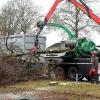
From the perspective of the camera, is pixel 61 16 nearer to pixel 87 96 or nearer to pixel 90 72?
pixel 90 72

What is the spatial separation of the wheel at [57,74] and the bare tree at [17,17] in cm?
3151

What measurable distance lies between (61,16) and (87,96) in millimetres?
32485

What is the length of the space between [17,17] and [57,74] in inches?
1478

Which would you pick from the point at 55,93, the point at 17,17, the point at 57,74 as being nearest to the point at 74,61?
the point at 57,74

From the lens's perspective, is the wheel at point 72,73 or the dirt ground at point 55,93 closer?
the dirt ground at point 55,93

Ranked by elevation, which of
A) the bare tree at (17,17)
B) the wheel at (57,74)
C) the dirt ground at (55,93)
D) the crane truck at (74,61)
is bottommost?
the dirt ground at (55,93)

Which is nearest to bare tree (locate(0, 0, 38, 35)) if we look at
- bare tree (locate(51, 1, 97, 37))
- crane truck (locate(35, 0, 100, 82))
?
bare tree (locate(51, 1, 97, 37))

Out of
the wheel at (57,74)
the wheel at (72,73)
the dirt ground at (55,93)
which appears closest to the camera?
the dirt ground at (55,93)

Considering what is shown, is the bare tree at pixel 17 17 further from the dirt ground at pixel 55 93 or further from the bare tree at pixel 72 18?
the dirt ground at pixel 55 93

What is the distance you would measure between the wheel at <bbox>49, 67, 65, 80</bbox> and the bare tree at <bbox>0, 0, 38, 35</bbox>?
1241 inches

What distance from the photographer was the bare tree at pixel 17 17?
59.0 m

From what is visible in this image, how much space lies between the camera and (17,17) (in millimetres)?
62156

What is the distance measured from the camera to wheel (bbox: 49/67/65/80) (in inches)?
998

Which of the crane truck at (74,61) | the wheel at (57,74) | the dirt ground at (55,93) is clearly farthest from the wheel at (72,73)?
the dirt ground at (55,93)
